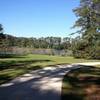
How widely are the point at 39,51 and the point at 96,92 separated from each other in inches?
2838

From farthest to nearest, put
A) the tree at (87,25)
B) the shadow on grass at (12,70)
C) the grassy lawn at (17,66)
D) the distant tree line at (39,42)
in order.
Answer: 1. the distant tree line at (39,42)
2. the tree at (87,25)
3. the grassy lawn at (17,66)
4. the shadow on grass at (12,70)

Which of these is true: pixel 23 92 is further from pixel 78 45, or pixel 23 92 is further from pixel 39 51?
pixel 39 51

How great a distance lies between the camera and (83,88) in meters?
13.5

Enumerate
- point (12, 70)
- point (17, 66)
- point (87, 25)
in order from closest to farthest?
point (12, 70) → point (17, 66) → point (87, 25)

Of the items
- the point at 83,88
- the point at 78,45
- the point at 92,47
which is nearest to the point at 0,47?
the point at 78,45

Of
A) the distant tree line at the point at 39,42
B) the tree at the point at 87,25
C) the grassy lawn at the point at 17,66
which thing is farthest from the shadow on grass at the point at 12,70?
the distant tree line at the point at 39,42

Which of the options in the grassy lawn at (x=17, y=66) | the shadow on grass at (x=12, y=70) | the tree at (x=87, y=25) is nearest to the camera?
the shadow on grass at (x=12, y=70)

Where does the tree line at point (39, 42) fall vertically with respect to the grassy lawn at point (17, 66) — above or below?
above

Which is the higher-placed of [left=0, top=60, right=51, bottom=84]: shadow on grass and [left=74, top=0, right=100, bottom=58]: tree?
[left=74, top=0, right=100, bottom=58]: tree

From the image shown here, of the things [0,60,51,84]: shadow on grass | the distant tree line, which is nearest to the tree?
[0,60,51,84]: shadow on grass

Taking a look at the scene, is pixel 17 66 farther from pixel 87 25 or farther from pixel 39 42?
pixel 39 42

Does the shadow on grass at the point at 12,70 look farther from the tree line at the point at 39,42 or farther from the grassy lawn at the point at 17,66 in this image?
the tree line at the point at 39,42

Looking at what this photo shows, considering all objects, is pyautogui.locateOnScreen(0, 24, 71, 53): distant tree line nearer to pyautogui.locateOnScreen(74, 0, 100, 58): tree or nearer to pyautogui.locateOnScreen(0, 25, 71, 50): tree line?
pyautogui.locateOnScreen(0, 25, 71, 50): tree line

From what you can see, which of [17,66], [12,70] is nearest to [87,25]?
[17,66]
